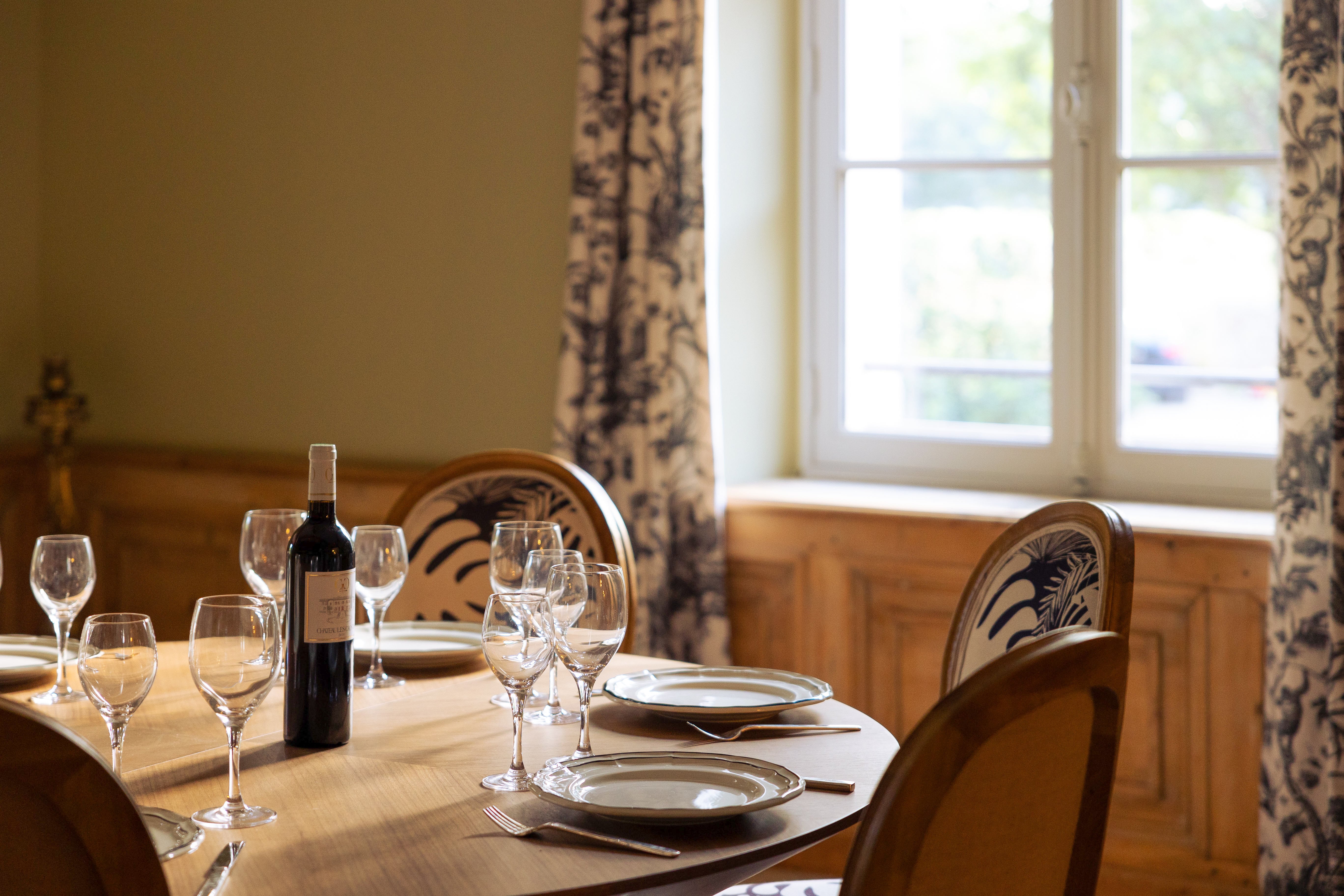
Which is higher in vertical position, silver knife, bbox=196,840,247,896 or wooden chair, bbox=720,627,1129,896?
wooden chair, bbox=720,627,1129,896

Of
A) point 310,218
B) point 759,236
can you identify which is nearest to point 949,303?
point 759,236

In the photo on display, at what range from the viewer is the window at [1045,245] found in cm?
270

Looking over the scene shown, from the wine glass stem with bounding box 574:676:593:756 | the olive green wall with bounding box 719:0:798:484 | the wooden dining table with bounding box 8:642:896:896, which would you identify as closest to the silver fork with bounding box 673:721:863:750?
the wooden dining table with bounding box 8:642:896:896

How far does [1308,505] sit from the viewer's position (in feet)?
7.20

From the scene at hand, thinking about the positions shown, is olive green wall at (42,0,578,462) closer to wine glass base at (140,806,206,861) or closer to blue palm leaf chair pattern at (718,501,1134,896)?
blue palm leaf chair pattern at (718,501,1134,896)

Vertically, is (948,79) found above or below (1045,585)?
above

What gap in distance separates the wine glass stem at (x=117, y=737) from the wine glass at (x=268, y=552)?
→ 40cm

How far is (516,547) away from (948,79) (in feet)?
6.06

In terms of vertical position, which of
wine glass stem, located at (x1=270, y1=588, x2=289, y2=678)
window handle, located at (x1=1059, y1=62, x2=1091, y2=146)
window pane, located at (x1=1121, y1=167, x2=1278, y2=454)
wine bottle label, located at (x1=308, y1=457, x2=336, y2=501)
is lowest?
wine glass stem, located at (x1=270, y1=588, x2=289, y2=678)

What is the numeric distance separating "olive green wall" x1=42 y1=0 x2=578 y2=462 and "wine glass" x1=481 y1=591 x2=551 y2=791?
1826 mm

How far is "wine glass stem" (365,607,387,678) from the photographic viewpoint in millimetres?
1646

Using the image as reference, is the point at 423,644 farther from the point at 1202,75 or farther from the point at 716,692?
the point at 1202,75

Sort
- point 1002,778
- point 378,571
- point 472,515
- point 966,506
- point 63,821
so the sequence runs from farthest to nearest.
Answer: point 966,506, point 472,515, point 378,571, point 1002,778, point 63,821

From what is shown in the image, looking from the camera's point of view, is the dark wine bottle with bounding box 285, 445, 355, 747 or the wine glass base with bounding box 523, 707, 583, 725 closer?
the dark wine bottle with bounding box 285, 445, 355, 747
